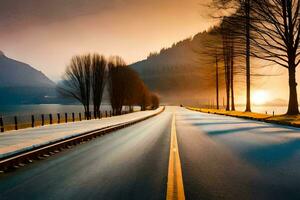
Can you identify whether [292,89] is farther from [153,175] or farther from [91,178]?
[91,178]

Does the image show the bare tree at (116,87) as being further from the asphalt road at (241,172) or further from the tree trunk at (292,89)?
the asphalt road at (241,172)

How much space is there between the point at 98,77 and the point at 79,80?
3.27m

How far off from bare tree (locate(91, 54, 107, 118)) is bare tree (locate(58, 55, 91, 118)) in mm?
856

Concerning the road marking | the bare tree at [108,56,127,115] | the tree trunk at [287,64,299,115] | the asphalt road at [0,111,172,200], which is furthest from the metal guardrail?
the bare tree at [108,56,127,115]

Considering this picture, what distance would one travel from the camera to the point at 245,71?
149 ft

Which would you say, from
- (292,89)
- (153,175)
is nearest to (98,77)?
(292,89)

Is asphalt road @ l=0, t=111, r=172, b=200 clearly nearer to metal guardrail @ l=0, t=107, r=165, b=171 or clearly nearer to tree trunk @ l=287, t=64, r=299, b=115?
metal guardrail @ l=0, t=107, r=165, b=171

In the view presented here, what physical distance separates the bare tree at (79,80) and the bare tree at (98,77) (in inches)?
33.7

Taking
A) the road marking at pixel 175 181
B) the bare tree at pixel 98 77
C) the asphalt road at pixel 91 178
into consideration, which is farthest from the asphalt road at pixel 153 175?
the bare tree at pixel 98 77

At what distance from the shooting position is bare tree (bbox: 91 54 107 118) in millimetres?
62469

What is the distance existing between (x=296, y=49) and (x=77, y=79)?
4140 cm

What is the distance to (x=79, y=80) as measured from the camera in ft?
208

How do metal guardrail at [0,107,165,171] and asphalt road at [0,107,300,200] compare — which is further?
metal guardrail at [0,107,165,171]

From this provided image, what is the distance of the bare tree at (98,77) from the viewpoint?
6247 centimetres
